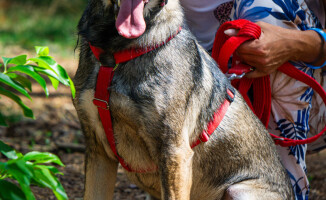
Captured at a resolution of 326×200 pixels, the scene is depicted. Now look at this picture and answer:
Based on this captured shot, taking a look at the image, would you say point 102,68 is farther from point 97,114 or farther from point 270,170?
point 270,170

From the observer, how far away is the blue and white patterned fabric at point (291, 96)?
328 cm

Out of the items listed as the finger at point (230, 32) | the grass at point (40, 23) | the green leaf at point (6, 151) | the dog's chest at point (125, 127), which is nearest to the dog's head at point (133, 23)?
the dog's chest at point (125, 127)

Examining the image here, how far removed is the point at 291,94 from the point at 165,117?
1268mm

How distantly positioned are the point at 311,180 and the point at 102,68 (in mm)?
3023

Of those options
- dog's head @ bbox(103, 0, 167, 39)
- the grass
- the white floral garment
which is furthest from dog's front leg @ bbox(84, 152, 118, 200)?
the grass

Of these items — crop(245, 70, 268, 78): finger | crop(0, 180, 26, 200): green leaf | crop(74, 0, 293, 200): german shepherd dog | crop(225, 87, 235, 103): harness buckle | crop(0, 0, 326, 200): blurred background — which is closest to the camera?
crop(0, 180, 26, 200): green leaf

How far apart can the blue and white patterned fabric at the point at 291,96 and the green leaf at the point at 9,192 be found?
223 cm

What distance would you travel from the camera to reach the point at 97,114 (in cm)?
261

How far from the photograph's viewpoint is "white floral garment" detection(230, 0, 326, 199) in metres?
3.28

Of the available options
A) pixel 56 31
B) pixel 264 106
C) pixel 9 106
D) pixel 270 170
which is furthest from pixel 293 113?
pixel 56 31

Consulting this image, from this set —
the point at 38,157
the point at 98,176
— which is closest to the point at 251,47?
the point at 98,176

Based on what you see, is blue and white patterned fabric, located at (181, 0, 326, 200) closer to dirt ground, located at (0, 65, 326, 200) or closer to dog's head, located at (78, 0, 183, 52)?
dog's head, located at (78, 0, 183, 52)

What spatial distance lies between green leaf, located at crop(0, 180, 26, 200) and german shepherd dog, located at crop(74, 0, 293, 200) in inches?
38.2

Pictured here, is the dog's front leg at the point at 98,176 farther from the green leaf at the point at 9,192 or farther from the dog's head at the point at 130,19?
the green leaf at the point at 9,192
